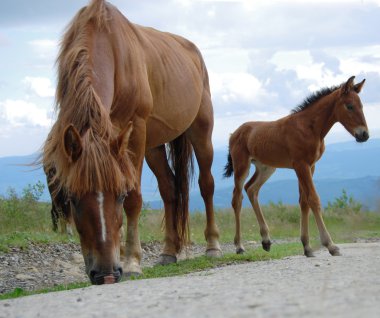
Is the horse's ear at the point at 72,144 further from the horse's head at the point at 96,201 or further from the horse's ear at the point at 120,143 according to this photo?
the horse's ear at the point at 120,143

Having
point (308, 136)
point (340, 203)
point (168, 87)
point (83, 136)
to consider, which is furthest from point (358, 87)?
→ point (340, 203)

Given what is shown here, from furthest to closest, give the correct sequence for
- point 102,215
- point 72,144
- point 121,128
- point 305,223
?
1. point 305,223
2. point 121,128
3. point 72,144
4. point 102,215

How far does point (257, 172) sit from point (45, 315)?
829 cm

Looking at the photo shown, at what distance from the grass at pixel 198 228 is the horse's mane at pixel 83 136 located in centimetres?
143

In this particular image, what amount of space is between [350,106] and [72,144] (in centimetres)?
504

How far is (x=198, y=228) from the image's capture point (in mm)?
16312

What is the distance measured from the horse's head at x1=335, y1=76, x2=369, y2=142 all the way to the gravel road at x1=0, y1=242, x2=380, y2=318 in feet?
14.5

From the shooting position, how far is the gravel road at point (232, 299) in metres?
3.50

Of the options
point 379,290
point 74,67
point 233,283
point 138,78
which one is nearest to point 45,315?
point 233,283

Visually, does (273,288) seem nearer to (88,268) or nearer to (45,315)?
(45,315)

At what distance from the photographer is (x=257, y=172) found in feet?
40.0

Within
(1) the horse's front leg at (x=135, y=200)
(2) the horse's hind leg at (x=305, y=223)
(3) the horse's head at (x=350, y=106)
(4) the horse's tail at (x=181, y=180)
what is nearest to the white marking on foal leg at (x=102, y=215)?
(1) the horse's front leg at (x=135, y=200)

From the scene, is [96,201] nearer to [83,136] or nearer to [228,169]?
[83,136]

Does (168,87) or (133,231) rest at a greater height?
(168,87)
